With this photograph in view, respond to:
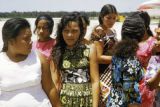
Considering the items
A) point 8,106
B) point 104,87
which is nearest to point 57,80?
point 104,87

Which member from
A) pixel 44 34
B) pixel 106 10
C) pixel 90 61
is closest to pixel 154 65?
pixel 90 61

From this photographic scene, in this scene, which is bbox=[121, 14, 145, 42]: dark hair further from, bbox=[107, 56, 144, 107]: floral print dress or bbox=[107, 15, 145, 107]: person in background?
bbox=[107, 56, 144, 107]: floral print dress

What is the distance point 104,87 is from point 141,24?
2.81 ft

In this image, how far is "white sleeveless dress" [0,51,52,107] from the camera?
3568 millimetres

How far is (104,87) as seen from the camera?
15.4ft

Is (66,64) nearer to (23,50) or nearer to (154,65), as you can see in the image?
(23,50)

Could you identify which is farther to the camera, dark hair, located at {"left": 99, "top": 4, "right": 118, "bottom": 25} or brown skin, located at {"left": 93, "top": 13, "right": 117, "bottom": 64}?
dark hair, located at {"left": 99, "top": 4, "right": 118, "bottom": 25}

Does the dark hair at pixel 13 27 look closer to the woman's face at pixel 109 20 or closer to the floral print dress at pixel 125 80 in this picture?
the floral print dress at pixel 125 80

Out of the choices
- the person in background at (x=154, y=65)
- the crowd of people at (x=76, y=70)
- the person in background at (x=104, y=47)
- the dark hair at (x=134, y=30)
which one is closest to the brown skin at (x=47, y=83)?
the crowd of people at (x=76, y=70)

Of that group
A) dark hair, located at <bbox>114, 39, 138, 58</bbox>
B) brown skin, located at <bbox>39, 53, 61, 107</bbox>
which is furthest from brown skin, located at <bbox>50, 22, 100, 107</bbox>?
brown skin, located at <bbox>39, 53, 61, 107</bbox>

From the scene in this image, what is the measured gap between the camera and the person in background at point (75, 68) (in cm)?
427

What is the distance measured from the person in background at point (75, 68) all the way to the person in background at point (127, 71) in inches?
A: 7.8

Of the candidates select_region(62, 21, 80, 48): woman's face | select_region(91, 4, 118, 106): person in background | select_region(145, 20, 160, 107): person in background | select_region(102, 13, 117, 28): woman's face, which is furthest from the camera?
select_region(102, 13, 117, 28): woman's face

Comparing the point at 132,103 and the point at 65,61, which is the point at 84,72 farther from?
the point at 132,103
